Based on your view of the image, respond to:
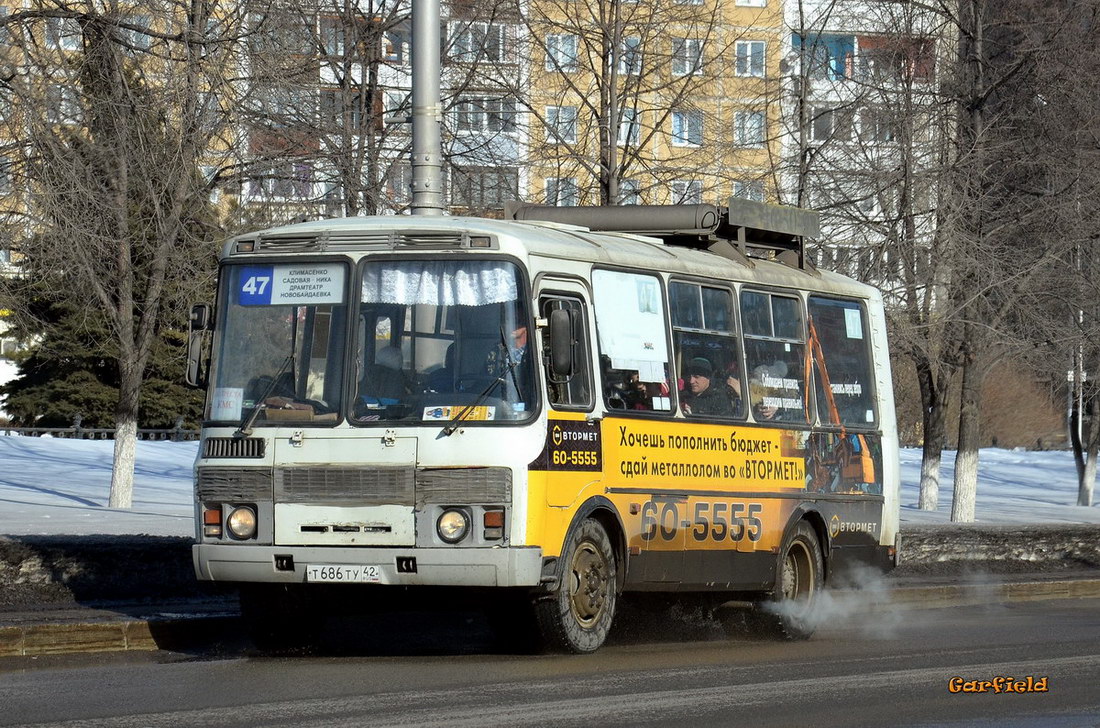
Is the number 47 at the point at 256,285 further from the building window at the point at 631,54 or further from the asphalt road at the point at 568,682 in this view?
the building window at the point at 631,54

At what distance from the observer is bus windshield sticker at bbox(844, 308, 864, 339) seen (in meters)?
15.8

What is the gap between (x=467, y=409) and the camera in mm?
11164

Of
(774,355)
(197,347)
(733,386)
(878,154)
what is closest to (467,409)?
(197,347)

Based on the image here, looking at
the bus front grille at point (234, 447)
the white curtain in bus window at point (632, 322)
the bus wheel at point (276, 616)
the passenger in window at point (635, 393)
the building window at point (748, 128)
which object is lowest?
the bus wheel at point (276, 616)

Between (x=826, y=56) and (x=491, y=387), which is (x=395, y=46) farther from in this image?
(x=491, y=387)

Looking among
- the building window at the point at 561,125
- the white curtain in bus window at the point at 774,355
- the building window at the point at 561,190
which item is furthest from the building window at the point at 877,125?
the white curtain in bus window at the point at 774,355

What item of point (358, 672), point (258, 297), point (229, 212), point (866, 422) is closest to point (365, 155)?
point (229, 212)

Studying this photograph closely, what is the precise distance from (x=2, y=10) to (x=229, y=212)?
5846 mm

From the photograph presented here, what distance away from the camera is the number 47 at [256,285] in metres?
11.9

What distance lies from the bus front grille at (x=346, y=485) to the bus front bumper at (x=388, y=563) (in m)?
0.31

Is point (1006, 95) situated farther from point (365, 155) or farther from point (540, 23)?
point (365, 155)

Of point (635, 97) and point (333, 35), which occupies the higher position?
point (333, 35)

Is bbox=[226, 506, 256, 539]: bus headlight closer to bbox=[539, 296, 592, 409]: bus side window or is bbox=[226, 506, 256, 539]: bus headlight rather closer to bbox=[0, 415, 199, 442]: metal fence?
bbox=[539, 296, 592, 409]: bus side window

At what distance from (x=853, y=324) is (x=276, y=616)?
6.24 meters
